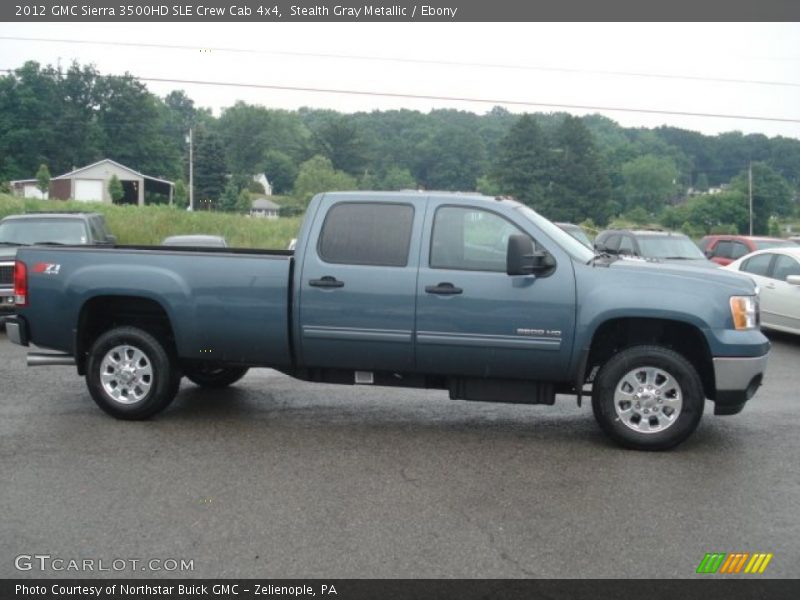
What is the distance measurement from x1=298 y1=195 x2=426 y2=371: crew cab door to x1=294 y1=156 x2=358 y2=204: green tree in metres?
63.2

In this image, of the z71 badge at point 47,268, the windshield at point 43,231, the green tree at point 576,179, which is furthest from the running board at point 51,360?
the green tree at point 576,179

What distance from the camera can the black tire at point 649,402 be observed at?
659 cm

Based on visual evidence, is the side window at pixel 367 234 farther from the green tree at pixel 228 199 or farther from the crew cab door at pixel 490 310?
the green tree at pixel 228 199

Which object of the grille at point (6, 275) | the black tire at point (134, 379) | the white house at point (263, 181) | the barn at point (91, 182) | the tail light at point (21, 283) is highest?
the white house at point (263, 181)

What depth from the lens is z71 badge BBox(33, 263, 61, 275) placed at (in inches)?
297

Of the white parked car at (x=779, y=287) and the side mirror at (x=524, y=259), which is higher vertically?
the side mirror at (x=524, y=259)

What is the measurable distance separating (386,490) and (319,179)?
69484 millimetres

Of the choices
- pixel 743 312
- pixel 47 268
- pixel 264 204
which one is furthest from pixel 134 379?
pixel 264 204

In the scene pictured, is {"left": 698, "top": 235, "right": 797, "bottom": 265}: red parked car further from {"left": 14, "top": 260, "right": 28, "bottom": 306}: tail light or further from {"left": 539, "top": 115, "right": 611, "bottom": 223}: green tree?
{"left": 539, "top": 115, "right": 611, "bottom": 223}: green tree

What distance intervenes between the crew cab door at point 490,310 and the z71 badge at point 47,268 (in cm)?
326

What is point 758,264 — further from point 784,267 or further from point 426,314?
point 426,314

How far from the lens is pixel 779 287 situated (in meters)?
13.1

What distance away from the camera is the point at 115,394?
7488mm
